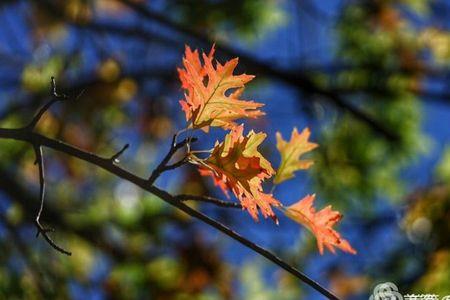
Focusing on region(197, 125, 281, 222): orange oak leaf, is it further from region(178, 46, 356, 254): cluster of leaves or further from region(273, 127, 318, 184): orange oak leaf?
region(273, 127, 318, 184): orange oak leaf

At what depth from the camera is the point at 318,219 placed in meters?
1.26

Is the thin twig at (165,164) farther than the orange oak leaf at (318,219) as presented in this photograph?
No

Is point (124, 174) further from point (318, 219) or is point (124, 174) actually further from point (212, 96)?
point (318, 219)

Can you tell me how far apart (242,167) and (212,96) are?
0.12m

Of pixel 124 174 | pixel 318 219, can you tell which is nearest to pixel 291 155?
pixel 318 219

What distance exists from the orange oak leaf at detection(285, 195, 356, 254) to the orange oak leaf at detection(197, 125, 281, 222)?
168 mm

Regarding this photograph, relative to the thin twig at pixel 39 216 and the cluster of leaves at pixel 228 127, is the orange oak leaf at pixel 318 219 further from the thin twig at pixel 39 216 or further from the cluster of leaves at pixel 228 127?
the thin twig at pixel 39 216

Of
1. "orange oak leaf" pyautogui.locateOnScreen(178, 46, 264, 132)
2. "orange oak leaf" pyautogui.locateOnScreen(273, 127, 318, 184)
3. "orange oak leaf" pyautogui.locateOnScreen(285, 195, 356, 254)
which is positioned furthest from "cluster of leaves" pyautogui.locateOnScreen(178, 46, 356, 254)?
"orange oak leaf" pyautogui.locateOnScreen(273, 127, 318, 184)

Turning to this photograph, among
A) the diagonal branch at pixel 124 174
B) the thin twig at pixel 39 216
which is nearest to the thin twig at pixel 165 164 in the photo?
the diagonal branch at pixel 124 174

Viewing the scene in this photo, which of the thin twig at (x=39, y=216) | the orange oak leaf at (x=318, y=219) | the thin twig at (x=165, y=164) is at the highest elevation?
the orange oak leaf at (x=318, y=219)

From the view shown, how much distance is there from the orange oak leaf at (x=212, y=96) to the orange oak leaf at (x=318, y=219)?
0.24m

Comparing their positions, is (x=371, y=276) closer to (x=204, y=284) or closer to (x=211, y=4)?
(x=204, y=284)

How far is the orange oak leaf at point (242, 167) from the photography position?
3.53 feet

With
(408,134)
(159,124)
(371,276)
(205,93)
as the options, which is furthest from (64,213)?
(205,93)
